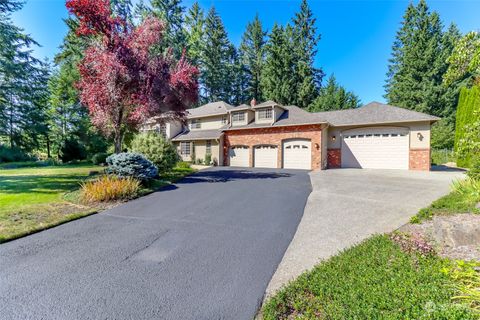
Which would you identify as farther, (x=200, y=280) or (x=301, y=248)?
(x=301, y=248)

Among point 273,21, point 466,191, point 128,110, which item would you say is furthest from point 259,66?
point 466,191

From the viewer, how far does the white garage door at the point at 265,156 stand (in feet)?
58.3

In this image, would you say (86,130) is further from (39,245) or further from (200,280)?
(200,280)

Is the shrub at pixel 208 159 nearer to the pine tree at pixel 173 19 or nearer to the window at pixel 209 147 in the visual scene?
the window at pixel 209 147

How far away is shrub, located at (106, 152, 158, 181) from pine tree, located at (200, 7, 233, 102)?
2699 centimetres

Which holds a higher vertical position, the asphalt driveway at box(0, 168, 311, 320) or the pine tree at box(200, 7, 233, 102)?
the pine tree at box(200, 7, 233, 102)

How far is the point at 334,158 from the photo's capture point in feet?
56.0

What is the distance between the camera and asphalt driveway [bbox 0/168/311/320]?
106 inches

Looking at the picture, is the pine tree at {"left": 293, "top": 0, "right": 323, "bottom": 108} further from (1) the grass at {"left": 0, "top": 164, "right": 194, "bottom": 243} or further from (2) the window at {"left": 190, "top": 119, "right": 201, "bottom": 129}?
(1) the grass at {"left": 0, "top": 164, "right": 194, "bottom": 243}

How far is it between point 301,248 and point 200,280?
201cm

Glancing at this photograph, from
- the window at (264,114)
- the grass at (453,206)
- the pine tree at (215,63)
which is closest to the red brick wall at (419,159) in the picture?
the grass at (453,206)

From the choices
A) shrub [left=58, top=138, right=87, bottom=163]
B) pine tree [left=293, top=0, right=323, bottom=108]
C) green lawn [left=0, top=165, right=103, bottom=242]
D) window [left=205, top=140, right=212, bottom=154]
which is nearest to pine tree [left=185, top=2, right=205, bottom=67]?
pine tree [left=293, top=0, right=323, bottom=108]

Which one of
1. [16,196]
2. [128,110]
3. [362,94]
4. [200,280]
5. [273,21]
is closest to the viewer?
[200,280]

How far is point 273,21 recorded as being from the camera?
31.4 m
